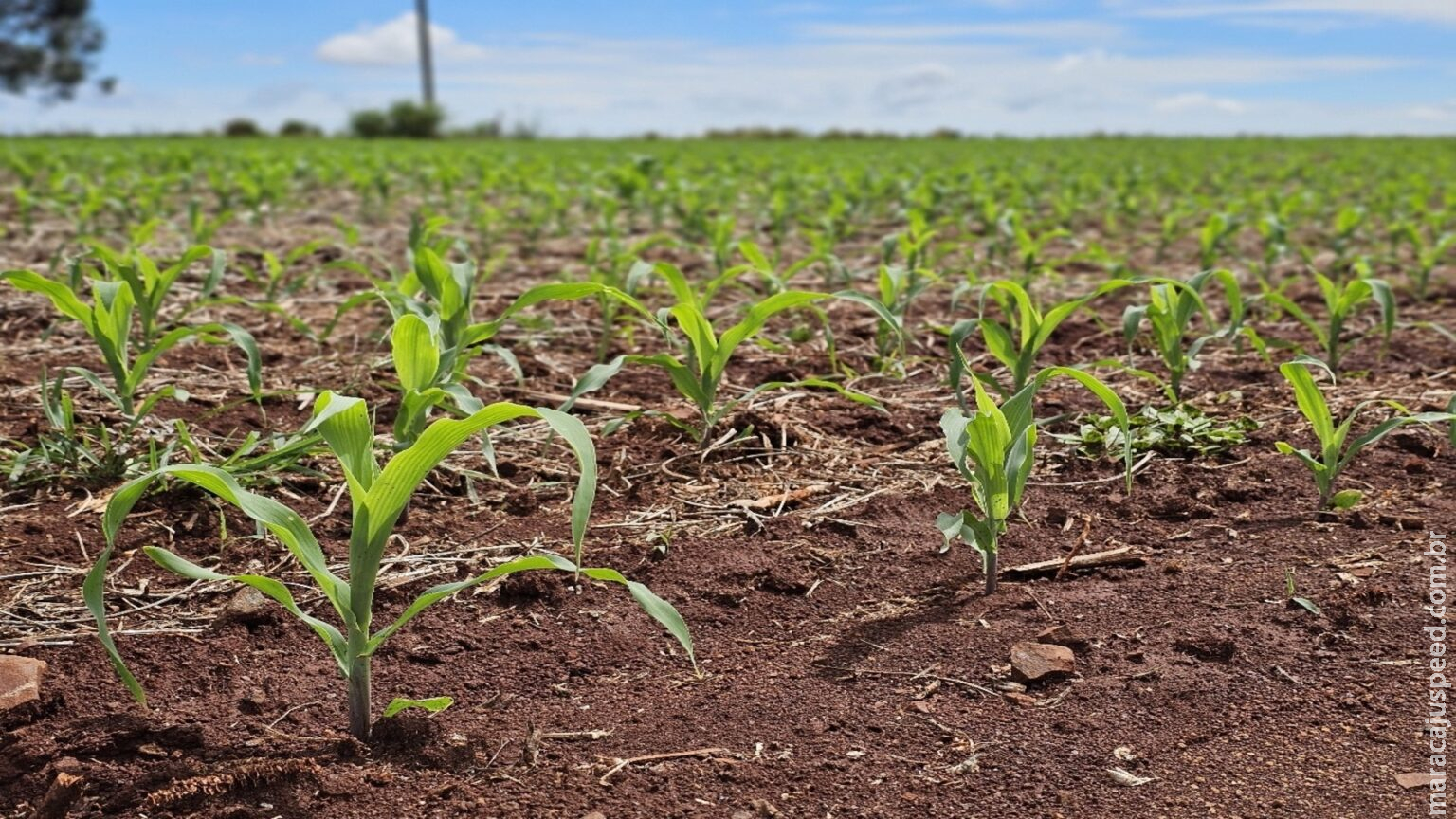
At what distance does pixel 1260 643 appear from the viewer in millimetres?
1971

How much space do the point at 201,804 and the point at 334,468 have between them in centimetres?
120

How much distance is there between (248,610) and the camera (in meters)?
2.08

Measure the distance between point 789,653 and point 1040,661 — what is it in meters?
0.41

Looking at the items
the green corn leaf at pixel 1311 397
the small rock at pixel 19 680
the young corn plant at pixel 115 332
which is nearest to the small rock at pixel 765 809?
the small rock at pixel 19 680

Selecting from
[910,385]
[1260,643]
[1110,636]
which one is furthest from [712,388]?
[1260,643]

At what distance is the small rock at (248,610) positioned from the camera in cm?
208

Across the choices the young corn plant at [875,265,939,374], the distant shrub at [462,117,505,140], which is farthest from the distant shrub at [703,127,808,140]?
the young corn plant at [875,265,939,374]

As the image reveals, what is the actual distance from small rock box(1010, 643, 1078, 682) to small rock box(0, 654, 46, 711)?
1.51m

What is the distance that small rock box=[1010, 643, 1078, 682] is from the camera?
189 cm

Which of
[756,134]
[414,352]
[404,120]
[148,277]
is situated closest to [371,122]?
[404,120]

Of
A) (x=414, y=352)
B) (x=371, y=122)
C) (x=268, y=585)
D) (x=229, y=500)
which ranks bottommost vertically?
(x=268, y=585)

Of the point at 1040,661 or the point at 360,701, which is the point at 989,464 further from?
the point at 360,701

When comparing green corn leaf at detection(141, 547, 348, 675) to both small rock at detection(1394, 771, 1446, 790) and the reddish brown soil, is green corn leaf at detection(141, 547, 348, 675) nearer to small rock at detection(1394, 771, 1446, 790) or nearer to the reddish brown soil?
the reddish brown soil

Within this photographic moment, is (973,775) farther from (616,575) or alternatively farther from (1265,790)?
(616,575)
